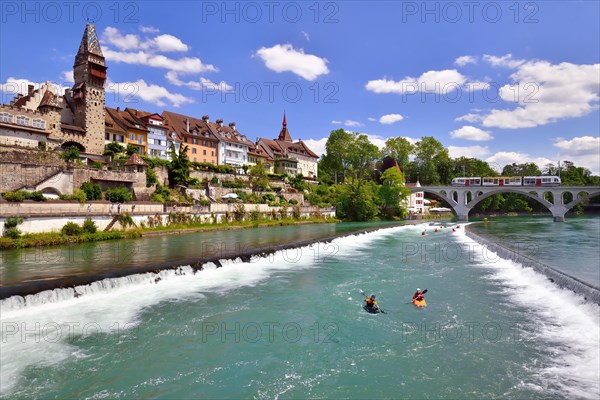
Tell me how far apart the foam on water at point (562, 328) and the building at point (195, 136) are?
181 ft

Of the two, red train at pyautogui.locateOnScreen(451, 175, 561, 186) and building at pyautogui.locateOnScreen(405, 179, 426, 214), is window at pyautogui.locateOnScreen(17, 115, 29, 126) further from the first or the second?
red train at pyautogui.locateOnScreen(451, 175, 561, 186)

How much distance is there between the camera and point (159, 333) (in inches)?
454

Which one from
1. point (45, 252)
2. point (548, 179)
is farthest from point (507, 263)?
point (548, 179)

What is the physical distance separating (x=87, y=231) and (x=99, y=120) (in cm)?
2376

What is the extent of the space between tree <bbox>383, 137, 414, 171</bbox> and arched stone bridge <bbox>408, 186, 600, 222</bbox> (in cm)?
1996

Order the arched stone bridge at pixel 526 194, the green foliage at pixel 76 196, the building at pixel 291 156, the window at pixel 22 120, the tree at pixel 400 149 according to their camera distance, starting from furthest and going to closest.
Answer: the tree at pixel 400 149 → the building at pixel 291 156 → the arched stone bridge at pixel 526 194 → the window at pixel 22 120 → the green foliage at pixel 76 196

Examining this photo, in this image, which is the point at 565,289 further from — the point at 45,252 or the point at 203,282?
the point at 45,252

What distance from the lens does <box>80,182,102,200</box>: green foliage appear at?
35.8 meters

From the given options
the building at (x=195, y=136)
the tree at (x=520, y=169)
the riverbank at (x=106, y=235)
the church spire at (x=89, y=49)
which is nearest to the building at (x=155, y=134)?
the building at (x=195, y=136)

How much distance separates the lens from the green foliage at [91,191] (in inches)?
1411

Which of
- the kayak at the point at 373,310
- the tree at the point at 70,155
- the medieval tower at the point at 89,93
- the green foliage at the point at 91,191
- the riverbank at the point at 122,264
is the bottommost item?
the kayak at the point at 373,310

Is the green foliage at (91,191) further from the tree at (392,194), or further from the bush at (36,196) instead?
the tree at (392,194)

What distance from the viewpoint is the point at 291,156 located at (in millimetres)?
94125

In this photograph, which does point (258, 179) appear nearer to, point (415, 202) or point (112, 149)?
point (112, 149)
